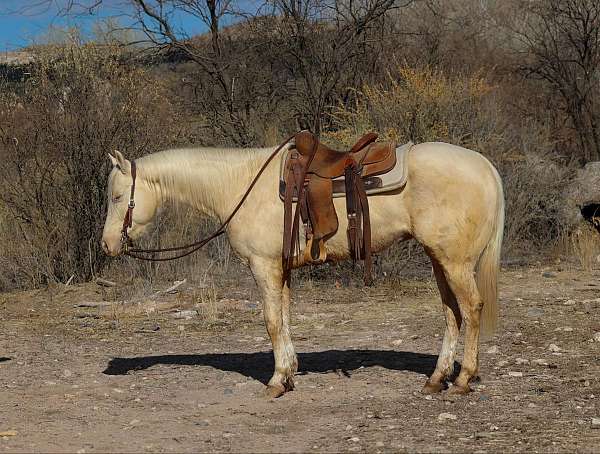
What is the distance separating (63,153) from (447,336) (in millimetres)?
7340

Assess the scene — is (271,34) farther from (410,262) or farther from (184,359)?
(184,359)

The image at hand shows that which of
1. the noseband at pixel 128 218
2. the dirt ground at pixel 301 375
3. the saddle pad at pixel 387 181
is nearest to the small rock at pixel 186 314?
the dirt ground at pixel 301 375

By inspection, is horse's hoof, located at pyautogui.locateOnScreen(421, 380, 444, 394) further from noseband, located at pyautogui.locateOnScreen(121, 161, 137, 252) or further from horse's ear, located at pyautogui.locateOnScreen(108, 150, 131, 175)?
horse's ear, located at pyautogui.locateOnScreen(108, 150, 131, 175)

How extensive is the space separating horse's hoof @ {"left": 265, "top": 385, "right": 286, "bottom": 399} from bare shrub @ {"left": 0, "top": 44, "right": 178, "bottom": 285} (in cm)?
631

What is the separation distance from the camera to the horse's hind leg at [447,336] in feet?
20.3

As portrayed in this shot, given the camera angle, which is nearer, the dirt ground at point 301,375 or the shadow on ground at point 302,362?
the dirt ground at point 301,375

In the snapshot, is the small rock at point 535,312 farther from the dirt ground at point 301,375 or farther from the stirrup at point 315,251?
the stirrup at point 315,251

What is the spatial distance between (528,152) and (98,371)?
31.1 ft

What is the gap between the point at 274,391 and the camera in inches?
242

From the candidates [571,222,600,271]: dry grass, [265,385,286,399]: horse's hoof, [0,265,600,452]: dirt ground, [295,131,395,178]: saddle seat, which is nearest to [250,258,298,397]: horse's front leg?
[265,385,286,399]: horse's hoof

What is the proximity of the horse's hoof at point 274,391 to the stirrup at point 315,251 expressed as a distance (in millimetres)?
1009

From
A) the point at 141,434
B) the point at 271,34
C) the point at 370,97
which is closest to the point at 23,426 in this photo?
the point at 141,434

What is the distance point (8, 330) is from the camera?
30.7ft

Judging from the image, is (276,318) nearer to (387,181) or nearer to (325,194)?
(325,194)
